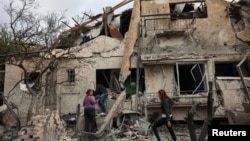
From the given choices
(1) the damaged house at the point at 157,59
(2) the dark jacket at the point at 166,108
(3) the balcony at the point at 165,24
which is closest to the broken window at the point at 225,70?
(1) the damaged house at the point at 157,59

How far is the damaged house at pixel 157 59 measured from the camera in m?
13.7

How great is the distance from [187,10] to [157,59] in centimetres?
459

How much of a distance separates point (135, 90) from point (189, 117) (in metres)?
8.11

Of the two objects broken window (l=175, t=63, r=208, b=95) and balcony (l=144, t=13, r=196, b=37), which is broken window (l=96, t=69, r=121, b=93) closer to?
balcony (l=144, t=13, r=196, b=37)

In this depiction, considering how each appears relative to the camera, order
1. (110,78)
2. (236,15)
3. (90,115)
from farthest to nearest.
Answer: (236,15) → (110,78) → (90,115)

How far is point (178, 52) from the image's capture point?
1420 cm

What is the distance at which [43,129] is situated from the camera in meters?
7.92

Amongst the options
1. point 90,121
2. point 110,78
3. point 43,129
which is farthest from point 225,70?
point 43,129

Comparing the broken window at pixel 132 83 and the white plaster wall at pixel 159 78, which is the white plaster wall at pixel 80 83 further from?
the white plaster wall at pixel 159 78

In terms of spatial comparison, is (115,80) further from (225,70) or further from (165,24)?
(225,70)

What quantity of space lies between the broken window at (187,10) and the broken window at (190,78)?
2.59 m

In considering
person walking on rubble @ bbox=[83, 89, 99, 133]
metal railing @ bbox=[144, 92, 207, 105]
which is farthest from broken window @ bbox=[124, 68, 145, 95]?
person walking on rubble @ bbox=[83, 89, 99, 133]

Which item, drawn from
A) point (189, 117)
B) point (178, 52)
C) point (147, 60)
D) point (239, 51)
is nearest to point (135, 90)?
point (147, 60)

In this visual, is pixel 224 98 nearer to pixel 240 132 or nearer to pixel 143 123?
pixel 143 123
